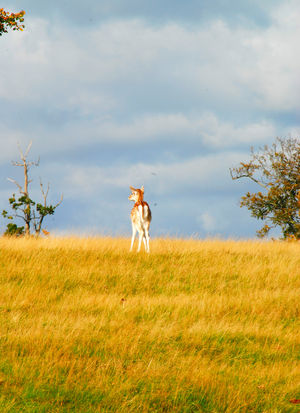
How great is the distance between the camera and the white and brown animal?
1622 cm

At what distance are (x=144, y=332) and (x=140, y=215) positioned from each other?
745cm

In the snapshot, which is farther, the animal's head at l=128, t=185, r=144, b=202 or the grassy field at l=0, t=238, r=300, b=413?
the animal's head at l=128, t=185, r=144, b=202

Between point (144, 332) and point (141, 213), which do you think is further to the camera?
point (141, 213)

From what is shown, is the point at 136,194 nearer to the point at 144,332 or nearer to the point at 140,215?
the point at 140,215

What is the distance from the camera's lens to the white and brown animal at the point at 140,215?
53.2 feet

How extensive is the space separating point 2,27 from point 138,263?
14121mm

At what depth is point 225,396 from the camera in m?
6.61

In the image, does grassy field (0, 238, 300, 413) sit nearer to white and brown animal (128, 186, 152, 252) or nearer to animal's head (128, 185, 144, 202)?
white and brown animal (128, 186, 152, 252)

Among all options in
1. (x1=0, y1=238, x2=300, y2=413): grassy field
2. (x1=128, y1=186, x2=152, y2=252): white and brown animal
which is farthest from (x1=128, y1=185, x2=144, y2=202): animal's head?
(x1=0, y1=238, x2=300, y2=413): grassy field

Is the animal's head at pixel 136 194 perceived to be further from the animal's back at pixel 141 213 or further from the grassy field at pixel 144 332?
the grassy field at pixel 144 332

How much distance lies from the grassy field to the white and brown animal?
2.57ft

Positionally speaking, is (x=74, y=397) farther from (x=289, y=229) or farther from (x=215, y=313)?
(x=289, y=229)

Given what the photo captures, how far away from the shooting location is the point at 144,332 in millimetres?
8969

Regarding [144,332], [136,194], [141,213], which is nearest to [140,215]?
[141,213]
